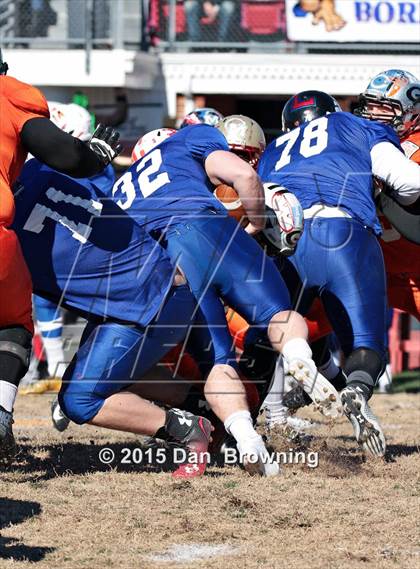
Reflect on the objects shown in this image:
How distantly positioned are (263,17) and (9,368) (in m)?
9.10

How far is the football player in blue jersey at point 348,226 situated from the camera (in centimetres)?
569

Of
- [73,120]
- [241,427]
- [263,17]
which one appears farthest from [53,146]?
[263,17]

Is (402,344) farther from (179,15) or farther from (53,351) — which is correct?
(179,15)

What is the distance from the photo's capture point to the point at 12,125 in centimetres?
480

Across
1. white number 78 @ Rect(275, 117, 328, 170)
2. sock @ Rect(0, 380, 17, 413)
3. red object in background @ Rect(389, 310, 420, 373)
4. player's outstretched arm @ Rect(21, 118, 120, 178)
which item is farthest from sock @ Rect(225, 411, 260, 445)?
red object in background @ Rect(389, 310, 420, 373)

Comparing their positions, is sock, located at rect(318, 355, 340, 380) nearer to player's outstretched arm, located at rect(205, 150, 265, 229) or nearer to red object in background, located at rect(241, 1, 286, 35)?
player's outstretched arm, located at rect(205, 150, 265, 229)

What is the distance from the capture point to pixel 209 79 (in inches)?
539

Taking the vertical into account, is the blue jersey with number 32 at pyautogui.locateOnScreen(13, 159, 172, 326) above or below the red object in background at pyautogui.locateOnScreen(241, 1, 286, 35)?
above

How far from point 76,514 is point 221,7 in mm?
9775

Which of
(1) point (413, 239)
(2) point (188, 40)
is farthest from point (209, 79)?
(1) point (413, 239)

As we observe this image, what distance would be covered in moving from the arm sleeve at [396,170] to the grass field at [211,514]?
4.37ft

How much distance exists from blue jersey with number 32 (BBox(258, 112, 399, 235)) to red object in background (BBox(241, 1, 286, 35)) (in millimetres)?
7310

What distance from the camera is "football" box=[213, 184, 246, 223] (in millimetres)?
5939

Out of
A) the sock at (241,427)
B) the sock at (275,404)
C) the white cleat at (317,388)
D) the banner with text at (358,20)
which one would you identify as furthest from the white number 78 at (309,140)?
the banner with text at (358,20)
